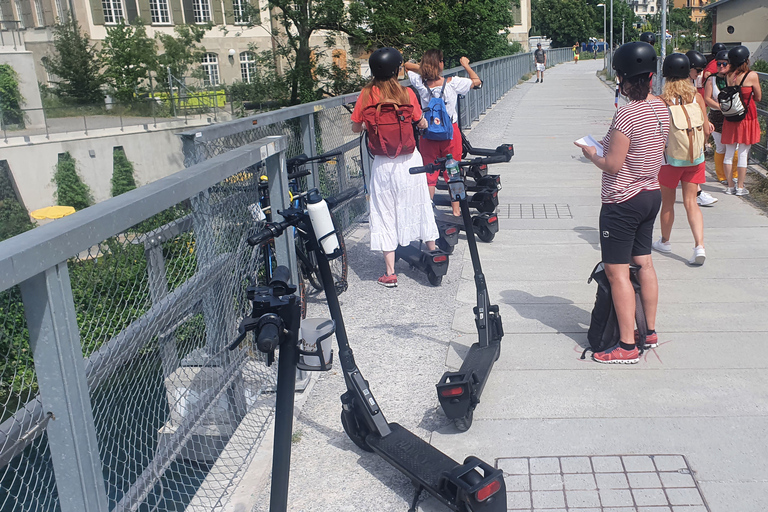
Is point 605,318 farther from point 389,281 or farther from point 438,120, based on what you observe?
point 438,120

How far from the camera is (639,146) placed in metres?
4.39

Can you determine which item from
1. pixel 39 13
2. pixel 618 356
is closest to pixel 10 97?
pixel 39 13

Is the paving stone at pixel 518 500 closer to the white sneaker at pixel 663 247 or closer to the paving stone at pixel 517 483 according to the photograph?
the paving stone at pixel 517 483

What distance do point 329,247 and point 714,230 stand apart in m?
5.92

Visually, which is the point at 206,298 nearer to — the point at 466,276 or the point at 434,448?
the point at 434,448

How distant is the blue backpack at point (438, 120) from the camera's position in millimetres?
7418

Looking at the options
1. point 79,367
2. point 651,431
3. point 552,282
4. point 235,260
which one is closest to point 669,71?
point 552,282

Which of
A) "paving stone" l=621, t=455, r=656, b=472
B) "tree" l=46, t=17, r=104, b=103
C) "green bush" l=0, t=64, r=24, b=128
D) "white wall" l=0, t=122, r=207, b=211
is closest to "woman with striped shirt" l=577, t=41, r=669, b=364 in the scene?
"paving stone" l=621, t=455, r=656, b=472

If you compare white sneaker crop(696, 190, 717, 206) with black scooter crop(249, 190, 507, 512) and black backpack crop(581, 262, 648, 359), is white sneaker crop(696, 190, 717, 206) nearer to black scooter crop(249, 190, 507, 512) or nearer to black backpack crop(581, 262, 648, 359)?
black backpack crop(581, 262, 648, 359)

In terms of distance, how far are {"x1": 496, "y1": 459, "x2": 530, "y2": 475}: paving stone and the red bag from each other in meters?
3.00

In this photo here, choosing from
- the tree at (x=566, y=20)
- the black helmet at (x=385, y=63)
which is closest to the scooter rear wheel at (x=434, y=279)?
the black helmet at (x=385, y=63)

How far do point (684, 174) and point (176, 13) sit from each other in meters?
59.1

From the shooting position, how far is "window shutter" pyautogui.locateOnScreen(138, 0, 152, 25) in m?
58.4

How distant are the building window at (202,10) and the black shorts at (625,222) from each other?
61.2 meters
